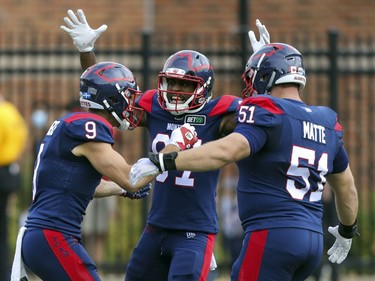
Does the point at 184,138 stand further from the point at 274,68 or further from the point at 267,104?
the point at 274,68

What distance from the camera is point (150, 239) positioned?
302 inches

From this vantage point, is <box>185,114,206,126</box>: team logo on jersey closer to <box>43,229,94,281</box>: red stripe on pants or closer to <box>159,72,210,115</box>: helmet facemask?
<box>159,72,210,115</box>: helmet facemask

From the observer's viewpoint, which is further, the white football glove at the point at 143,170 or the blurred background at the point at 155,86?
the blurred background at the point at 155,86

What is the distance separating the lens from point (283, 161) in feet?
22.1

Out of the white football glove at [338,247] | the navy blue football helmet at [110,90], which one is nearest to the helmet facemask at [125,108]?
the navy blue football helmet at [110,90]

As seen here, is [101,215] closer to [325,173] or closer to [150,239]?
[150,239]

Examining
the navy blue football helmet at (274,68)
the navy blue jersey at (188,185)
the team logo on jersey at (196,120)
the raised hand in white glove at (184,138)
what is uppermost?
the navy blue football helmet at (274,68)

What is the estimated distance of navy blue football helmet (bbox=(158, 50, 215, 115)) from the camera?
7.50 meters

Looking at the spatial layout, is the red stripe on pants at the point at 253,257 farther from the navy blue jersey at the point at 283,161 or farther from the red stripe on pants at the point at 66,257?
the red stripe on pants at the point at 66,257

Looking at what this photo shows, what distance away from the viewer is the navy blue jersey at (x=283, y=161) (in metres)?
6.69

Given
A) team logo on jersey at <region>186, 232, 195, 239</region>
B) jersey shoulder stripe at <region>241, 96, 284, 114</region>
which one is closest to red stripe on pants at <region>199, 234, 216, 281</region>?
team logo on jersey at <region>186, 232, 195, 239</region>

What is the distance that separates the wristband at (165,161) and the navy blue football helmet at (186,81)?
3.22 feet

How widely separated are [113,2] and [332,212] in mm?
5228

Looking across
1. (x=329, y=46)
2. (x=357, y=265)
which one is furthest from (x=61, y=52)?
(x=357, y=265)
